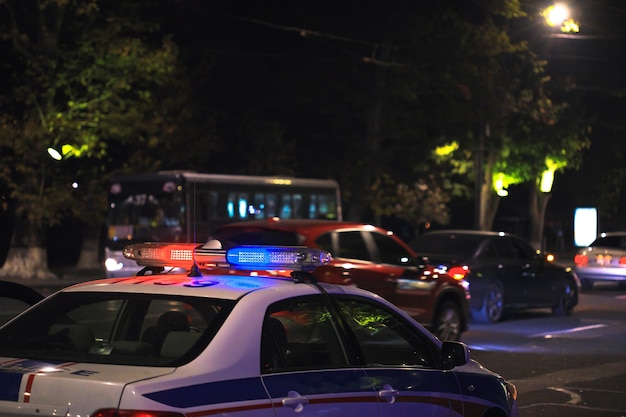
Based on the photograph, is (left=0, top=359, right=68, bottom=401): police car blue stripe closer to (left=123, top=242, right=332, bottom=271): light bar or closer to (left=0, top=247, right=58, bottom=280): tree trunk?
(left=123, top=242, right=332, bottom=271): light bar

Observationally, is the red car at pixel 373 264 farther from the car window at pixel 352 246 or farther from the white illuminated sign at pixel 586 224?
the white illuminated sign at pixel 586 224

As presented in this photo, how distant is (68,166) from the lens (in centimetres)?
2959

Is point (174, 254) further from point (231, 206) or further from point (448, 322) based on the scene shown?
point (231, 206)

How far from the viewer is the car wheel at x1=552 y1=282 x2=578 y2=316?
63.6ft

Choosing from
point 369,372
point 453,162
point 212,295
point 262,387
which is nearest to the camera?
point 262,387

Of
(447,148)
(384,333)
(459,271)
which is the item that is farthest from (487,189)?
(384,333)

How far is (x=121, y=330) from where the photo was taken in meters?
5.67

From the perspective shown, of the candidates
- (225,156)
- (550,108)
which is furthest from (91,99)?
(550,108)

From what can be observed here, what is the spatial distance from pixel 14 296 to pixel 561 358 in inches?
344

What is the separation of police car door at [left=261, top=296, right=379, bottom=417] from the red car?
281 inches

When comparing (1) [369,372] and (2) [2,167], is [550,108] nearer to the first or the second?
(2) [2,167]

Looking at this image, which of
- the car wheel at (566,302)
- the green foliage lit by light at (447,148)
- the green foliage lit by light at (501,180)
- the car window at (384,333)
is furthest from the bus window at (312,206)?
the car window at (384,333)

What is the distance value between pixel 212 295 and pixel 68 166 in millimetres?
25362

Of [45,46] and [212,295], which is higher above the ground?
[45,46]
